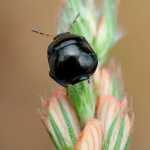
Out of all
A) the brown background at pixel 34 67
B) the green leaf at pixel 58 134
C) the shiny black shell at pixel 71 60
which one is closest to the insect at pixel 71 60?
the shiny black shell at pixel 71 60

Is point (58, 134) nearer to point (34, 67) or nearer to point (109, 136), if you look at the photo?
point (109, 136)

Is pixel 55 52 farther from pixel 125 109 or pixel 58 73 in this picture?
pixel 125 109

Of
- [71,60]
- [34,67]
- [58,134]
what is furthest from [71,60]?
[34,67]

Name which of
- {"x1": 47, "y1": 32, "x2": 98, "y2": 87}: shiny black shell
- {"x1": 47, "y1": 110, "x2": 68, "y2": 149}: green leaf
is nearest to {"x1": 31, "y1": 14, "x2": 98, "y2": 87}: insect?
{"x1": 47, "y1": 32, "x2": 98, "y2": 87}: shiny black shell

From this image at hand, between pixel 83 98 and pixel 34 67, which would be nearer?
pixel 83 98

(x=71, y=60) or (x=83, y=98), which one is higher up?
(x=71, y=60)

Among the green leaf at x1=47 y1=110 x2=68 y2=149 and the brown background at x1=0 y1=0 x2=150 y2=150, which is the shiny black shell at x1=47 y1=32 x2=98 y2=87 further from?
the brown background at x1=0 y1=0 x2=150 y2=150

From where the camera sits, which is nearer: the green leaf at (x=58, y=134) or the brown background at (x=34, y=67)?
the green leaf at (x=58, y=134)

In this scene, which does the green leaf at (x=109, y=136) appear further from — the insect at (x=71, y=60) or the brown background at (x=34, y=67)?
the brown background at (x=34, y=67)
